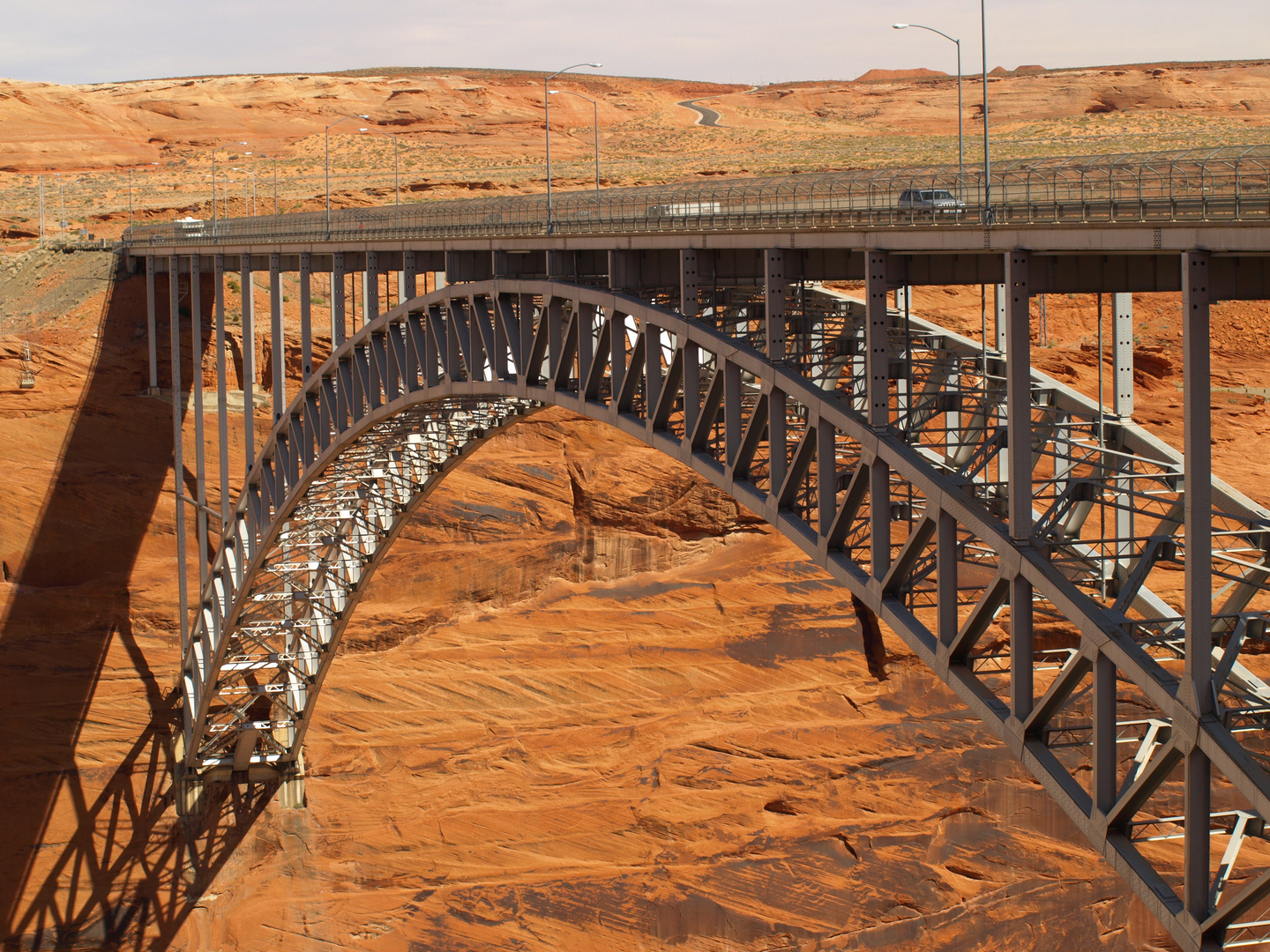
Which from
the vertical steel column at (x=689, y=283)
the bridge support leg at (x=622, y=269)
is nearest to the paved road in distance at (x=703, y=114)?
the bridge support leg at (x=622, y=269)

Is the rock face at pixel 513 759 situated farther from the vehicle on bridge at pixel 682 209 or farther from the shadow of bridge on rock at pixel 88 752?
the vehicle on bridge at pixel 682 209

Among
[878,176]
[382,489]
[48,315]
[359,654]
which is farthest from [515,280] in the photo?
[48,315]

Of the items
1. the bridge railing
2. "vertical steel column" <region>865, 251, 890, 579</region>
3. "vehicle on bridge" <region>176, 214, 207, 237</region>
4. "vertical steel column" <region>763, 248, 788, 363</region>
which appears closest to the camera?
the bridge railing

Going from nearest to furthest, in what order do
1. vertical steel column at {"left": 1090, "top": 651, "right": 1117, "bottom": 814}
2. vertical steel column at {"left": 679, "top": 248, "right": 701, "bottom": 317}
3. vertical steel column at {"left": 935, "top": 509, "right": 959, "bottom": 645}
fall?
vertical steel column at {"left": 1090, "top": 651, "right": 1117, "bottom": 814}
vertical steel column at {"left": 935, "top": 509, "right": 959, "bottom": 645}
vertical steel column at {"left": 679, "top": 248, "right": 701, "bottom": 317}

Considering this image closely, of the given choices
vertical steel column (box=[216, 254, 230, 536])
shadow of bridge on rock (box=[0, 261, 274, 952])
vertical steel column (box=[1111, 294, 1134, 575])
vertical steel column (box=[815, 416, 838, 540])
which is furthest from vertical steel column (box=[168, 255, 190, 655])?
vertical steel column (box=[1111, 294, 1134, 575])

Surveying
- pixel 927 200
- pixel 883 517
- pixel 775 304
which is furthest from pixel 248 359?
pixel 883 517

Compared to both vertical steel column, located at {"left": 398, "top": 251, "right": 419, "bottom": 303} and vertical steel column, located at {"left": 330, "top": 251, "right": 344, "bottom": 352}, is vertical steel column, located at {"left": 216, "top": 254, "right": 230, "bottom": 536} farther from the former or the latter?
vertical steel column, located at {"left": 398, "top": 251, "right": 419, "bottom": 303}

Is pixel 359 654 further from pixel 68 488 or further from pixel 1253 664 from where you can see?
pixel 1253 664
